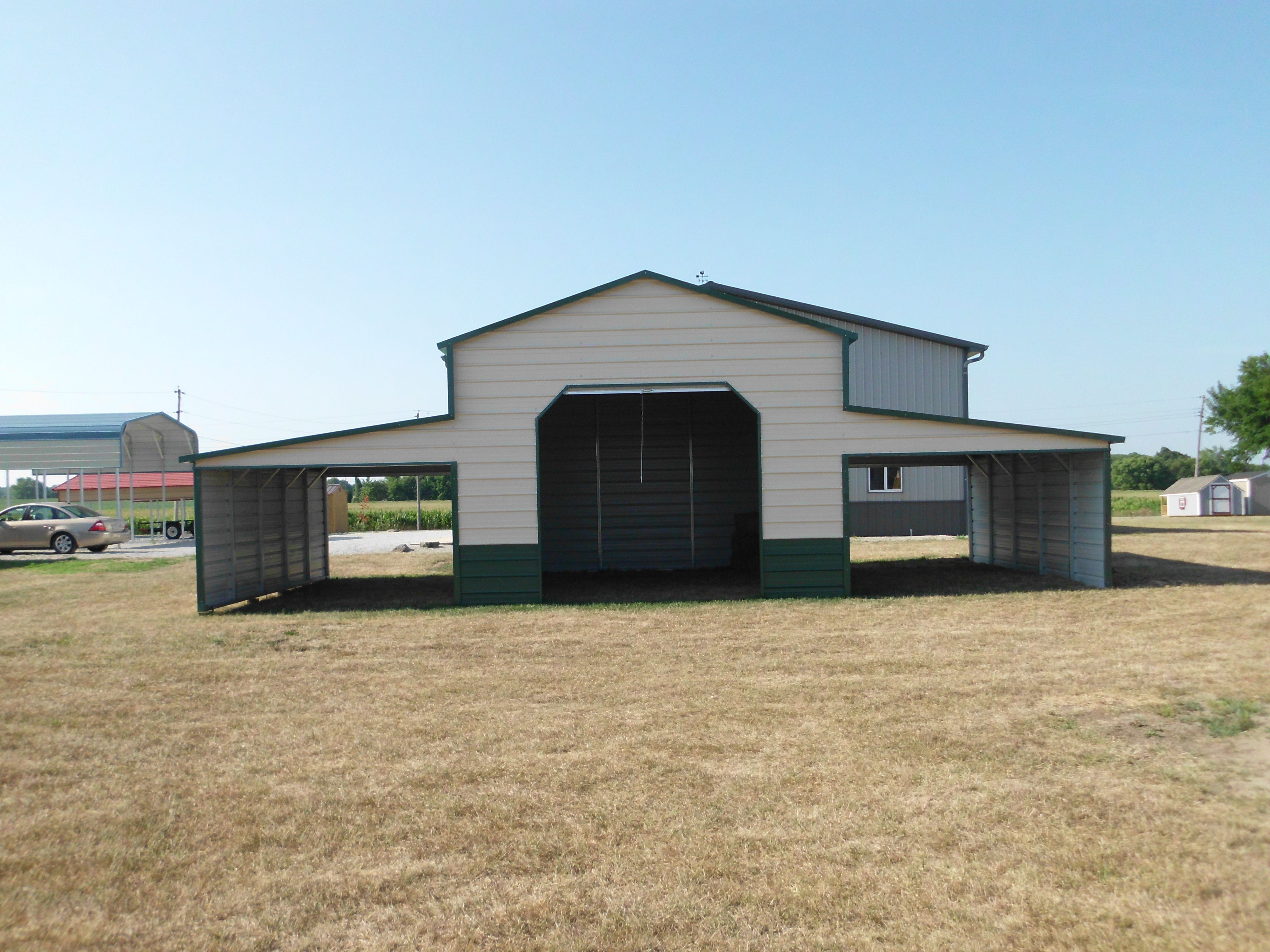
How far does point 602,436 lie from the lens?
60.0 ft

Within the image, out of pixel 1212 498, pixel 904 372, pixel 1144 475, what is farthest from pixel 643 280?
pixel 1144 475

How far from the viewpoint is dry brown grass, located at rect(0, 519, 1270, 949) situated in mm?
3539

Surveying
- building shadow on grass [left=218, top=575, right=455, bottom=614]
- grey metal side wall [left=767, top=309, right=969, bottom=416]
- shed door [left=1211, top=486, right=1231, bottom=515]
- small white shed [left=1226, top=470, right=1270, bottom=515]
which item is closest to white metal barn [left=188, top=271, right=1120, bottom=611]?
building shadow on grass [left=218, top=575, right=455, bottom=614]

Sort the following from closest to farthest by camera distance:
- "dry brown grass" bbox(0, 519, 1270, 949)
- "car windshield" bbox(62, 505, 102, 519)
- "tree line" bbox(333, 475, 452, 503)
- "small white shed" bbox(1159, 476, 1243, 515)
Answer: "dry brown grass" bbox(0, 519, 1270, 949)
"car windshield" bbox(62, 505, 102, 519)
"small white shed" bbox(1159, 476, 1243, 515)
"tree line" bbox(333, 475, 452, 503)

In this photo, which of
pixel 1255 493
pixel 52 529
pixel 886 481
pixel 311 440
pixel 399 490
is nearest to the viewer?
pixel 311 440

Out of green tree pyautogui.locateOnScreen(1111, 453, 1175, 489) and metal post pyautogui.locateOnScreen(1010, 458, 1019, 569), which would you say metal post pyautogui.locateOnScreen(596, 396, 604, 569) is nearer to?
metal post pyautogui.locateOnScreen(1010, 458, 1019, 569)

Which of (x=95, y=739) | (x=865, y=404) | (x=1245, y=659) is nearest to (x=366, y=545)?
(x=865, y=404)

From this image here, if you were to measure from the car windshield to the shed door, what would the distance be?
41.2 m

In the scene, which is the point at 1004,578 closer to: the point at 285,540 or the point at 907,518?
the point at 907,518

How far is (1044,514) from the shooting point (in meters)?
15.5

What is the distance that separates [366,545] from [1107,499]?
19.9 m

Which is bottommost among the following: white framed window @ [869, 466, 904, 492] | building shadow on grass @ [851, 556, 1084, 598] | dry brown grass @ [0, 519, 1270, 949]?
dry brown grass @ [0, 519, 1270, 949]

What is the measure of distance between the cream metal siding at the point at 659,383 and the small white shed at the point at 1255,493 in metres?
33.7

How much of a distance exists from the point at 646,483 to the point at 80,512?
1651cm
